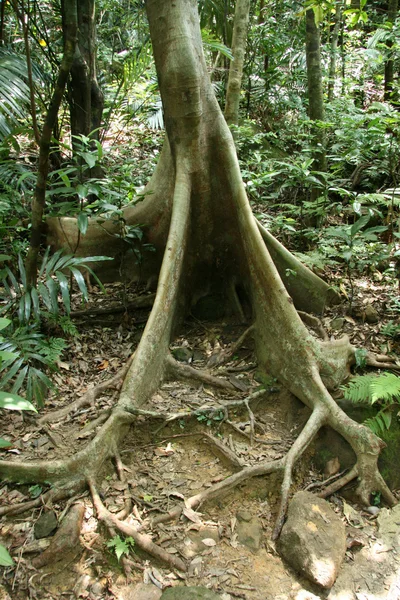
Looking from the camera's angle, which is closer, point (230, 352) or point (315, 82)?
point (230, 352)

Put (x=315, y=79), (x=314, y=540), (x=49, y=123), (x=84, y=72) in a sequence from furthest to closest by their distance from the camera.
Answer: (x=315, y=79)
(x=84, y=72)
(x=49, y=123)
(x=314, y=540)

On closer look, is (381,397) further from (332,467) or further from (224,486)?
(224,486)

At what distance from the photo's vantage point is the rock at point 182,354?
4.37m

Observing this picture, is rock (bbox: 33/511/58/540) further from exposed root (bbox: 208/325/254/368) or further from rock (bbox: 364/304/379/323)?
rock (bbox: 364/304/379/323)

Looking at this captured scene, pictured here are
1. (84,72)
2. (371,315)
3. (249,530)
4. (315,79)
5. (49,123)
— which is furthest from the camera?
(315,79)

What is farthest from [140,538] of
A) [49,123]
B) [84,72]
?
[84,72]

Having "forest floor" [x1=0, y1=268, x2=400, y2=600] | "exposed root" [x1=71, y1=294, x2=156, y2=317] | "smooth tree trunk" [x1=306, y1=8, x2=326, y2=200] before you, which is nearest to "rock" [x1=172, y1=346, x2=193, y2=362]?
"forest floor" [x1=0, y1=268, x2=400, y2=600]

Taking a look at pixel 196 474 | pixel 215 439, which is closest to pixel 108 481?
pixel 196 474

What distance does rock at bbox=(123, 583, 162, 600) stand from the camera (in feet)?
8.27

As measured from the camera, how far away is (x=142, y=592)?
255 centimetres

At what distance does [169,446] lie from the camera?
352 centimetres

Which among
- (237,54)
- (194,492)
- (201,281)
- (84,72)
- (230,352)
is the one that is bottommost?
(194,492)

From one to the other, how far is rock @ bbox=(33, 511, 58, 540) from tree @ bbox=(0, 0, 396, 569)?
151mm

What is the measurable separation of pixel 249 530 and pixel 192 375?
55.7 inches
